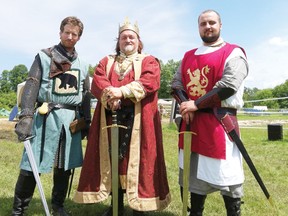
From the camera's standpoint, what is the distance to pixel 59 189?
350 centimetres

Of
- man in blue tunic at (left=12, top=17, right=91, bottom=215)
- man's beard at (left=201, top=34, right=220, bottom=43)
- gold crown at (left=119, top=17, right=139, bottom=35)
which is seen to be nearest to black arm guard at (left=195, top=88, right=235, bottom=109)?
man's beard at (left=201, top=34, right=220, bottom=43)

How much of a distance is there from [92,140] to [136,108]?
507mm

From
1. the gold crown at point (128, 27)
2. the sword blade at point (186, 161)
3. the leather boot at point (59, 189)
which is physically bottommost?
the leather boot at point (59, 189)

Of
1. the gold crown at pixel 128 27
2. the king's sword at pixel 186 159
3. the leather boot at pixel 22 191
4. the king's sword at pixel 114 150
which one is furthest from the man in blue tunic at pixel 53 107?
the king's sword at pixel 186 159

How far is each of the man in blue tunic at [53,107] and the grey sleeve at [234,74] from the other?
143 cm

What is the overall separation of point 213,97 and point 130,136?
84cm

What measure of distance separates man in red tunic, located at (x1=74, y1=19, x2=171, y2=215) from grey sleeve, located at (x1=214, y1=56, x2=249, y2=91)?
647mm

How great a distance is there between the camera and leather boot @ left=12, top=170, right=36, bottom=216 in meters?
3.24

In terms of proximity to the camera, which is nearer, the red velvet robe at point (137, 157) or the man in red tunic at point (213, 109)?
the man in red tunic at point (213, 109)

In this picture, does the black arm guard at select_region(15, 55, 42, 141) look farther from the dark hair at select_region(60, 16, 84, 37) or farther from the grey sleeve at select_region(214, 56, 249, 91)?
the grey sleeve at select_region(214, 56, 249, 91)

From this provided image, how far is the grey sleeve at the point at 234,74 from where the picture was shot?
2.61m

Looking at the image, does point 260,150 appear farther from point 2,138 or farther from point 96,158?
point 2,138

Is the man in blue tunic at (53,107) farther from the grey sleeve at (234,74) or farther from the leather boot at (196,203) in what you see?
the grey sleeve at (234,74)

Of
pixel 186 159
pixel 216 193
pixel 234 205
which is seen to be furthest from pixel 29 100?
pixel 216 193
